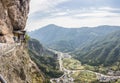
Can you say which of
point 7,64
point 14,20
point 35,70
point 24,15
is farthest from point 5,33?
point 35,70

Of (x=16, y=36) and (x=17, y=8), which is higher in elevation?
(x=17, y=8)

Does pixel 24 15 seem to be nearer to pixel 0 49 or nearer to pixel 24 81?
pixel 24 81

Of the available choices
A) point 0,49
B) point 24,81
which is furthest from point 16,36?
point 0,49

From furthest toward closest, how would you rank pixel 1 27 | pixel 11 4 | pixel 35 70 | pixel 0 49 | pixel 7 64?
pixel 35 70 < pixel 11 4 < pixel 1 27 < pixel 7 64 < pixel 0 49

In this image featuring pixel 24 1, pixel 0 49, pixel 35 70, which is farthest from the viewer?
pixel 35 70

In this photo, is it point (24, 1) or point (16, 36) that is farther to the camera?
point (24, 1)

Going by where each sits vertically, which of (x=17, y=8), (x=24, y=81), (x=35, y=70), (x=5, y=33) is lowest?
(x=35, y=70)
